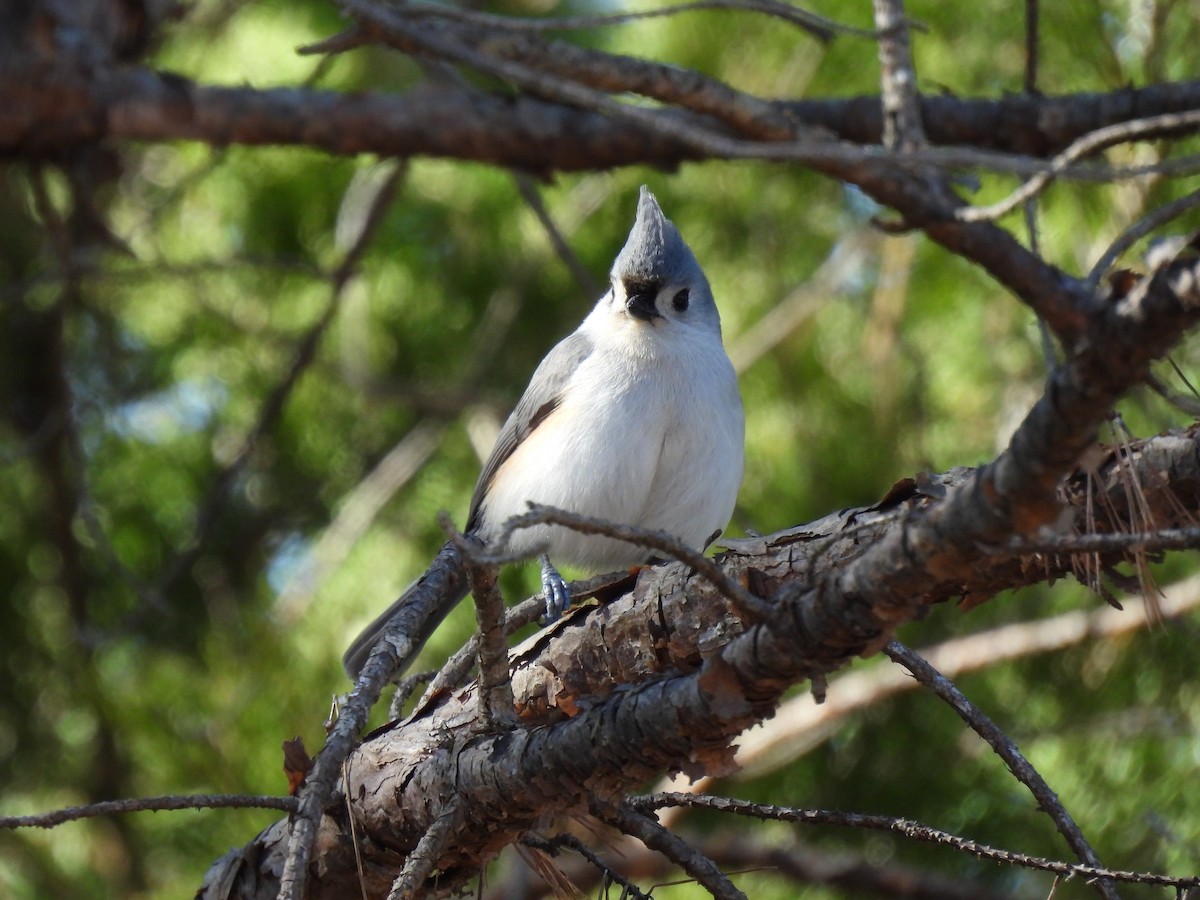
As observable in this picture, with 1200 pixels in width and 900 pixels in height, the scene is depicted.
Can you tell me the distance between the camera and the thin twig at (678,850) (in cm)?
161

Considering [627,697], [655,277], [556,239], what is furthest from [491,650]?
[655,277]

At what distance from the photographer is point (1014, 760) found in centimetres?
165

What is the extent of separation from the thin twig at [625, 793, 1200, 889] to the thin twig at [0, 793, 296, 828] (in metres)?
0.55

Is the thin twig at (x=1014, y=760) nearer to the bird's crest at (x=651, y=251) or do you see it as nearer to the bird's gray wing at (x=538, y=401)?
the bird's gray wing at (x=538, y=401)

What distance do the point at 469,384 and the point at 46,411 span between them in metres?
1.51

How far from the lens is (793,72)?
13.9 ft

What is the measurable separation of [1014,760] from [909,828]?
16 centimetres

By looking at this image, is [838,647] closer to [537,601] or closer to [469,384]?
[537,601]

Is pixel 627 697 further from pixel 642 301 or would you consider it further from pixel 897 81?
pixel 642 301

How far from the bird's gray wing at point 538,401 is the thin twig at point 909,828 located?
136 cm

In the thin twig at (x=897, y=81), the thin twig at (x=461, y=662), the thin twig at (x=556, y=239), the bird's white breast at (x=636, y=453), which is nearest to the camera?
the thin twig at (x=461, y=662)

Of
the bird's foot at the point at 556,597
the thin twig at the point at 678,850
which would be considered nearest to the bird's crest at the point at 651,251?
the bird's foot at the point at 556,597

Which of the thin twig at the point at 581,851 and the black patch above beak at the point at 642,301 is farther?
the black patch above beak at the point at 642,301

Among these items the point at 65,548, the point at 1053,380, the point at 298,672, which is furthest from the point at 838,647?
the point at 65,548
